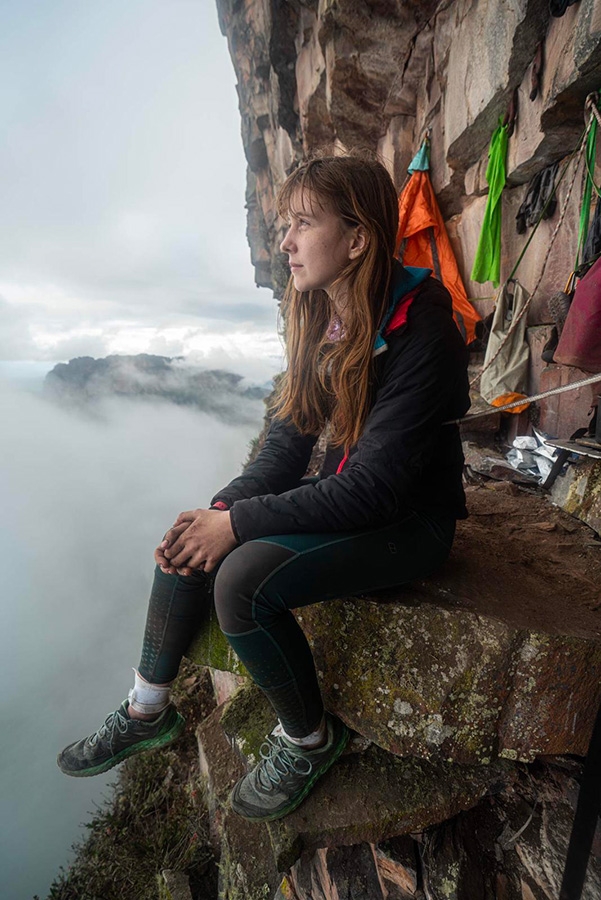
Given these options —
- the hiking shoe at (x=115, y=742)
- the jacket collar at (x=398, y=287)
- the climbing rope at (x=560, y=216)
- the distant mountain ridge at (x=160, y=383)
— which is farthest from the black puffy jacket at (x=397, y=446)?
the distant mountain ridge at (x=160, y=383)

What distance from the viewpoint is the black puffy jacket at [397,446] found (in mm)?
1716

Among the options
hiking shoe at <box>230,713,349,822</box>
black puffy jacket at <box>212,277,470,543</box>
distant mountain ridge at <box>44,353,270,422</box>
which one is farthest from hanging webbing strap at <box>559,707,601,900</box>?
distant mountain ridge at <box>44,353,270,422</box>

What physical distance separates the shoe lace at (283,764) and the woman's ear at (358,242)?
89.7 inches

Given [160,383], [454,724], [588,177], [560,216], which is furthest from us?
[160,383]

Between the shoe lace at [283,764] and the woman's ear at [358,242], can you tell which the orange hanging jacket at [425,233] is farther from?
the shoe lace at [283,764]

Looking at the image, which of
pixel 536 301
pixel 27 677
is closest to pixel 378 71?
pixel 536 301

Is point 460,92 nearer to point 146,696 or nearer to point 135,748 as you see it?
point 146,696

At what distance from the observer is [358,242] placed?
1.99 meters

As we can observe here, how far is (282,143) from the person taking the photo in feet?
51.6

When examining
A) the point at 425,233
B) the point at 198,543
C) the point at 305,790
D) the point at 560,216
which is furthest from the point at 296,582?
the point at 425,233

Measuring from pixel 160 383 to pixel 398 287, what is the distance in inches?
6666

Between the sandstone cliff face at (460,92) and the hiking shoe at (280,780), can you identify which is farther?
the sandstone cliff face at (460,92)

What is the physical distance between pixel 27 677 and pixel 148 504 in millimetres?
78880

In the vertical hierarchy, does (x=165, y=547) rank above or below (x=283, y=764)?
above
